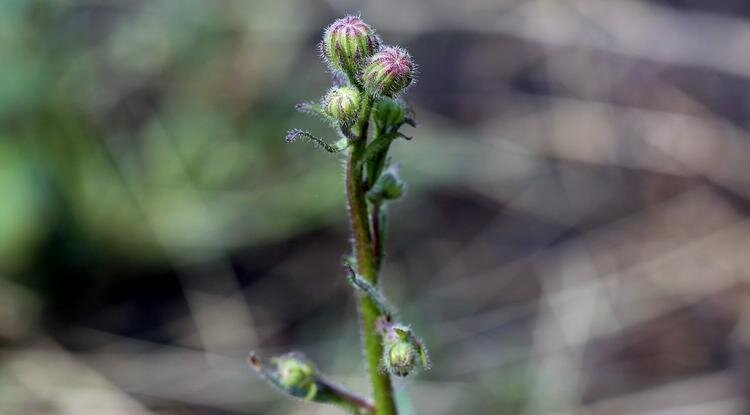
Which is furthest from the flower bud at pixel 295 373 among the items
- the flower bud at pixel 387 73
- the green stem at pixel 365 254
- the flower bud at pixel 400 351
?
the flower bud at pixel 387 73

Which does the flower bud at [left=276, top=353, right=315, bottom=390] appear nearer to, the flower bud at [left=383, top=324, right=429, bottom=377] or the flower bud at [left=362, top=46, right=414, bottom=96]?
the flower bud at [left=383, top=324, right=429, bottom=377]

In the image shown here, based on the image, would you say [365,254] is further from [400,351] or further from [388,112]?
[388,112]

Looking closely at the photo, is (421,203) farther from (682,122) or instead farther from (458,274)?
(682,122)

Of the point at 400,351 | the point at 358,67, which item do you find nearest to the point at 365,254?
the point at 400,351

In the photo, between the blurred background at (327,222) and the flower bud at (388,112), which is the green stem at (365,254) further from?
the blurred background at (327,222)

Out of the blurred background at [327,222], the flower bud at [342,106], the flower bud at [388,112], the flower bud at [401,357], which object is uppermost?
the blurred background at [327,222]

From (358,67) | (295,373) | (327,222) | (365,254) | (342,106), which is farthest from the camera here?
(327,222)
